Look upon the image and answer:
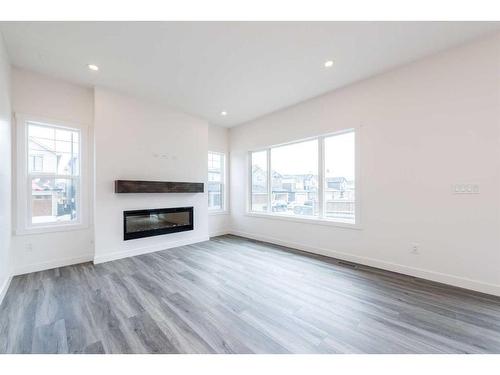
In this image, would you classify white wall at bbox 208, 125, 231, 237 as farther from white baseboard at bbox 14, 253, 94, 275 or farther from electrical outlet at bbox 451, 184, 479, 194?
electrical outlet at bbox 451, 184, 479, 194

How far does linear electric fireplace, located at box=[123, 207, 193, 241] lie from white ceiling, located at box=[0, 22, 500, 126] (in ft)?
7.34

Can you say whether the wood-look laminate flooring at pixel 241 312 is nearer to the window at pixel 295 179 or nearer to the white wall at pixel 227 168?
Result: the window at pixel 295 179

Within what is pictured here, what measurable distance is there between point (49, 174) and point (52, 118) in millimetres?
895

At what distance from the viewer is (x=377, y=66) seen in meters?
3.01

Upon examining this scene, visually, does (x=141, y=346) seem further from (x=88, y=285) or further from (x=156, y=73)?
(x=156, y=73)

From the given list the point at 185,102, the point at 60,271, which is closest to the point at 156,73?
the point at 185,102

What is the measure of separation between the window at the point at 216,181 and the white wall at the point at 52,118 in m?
2.58

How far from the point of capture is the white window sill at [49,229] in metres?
3.15

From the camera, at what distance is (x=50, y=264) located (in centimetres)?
335

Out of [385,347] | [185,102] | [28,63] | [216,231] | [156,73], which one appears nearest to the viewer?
[385,347]

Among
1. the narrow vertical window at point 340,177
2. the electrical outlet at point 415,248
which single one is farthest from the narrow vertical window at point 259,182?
the electrical outlet at point 415,248

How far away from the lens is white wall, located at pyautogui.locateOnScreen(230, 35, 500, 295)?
2447 mm

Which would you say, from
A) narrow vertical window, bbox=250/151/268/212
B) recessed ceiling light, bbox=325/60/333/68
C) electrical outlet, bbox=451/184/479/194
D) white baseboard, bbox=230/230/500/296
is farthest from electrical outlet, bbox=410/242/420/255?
narrow vertical window, bbox=250/151/268/212

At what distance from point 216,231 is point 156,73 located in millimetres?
3800
